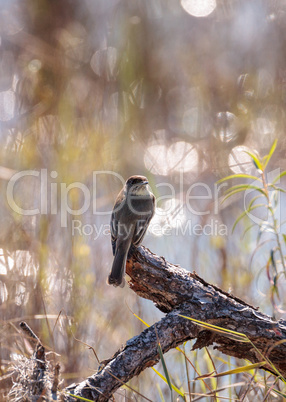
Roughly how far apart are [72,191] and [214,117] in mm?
2925

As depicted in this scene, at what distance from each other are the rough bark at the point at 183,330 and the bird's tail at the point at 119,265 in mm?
719

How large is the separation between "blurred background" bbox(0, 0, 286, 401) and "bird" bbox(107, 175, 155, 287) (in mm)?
593

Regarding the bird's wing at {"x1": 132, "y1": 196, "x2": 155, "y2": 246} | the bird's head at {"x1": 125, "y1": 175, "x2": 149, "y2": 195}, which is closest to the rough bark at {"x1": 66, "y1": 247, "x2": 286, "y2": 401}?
the bird's wing at {"x1": 132, "y1": 196, "x2": 155, "y2": 246}

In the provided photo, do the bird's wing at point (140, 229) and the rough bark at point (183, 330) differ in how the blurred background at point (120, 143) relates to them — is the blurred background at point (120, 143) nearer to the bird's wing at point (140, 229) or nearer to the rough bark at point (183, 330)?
the bird's wing at point (140, 229)

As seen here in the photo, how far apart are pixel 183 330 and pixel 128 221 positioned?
202cm

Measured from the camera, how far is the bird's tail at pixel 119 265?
145 inches

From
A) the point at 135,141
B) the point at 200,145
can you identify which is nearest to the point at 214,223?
the point at 200,145

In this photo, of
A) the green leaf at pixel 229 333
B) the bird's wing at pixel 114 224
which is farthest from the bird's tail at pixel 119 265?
the green leaf at pixel 229 333

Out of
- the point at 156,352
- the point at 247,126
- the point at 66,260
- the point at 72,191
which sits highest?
the point at 247,126

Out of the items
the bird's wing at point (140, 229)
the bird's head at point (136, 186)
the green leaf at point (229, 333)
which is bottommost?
the green leaf at point (229, 333)

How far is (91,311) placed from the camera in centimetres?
452

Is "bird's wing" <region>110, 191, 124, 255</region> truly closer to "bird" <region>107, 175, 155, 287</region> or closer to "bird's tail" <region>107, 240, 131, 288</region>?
"bird" <region>107, 175, 155, 287</region>

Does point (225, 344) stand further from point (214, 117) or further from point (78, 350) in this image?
point (214, 117)

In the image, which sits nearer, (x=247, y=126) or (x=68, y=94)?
(x=68, y=94)
